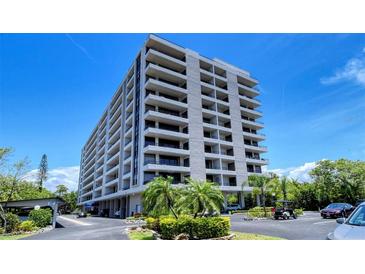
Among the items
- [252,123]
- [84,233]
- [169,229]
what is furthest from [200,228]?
[252,123]

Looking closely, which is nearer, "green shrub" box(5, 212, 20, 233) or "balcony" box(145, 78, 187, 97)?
"green shrub" box(5, 212, 20, 233)

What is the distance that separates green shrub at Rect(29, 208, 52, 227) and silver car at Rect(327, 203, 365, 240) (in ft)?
74.6

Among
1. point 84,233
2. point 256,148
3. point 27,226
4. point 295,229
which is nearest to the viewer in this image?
point 295,229

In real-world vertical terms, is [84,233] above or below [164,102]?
below

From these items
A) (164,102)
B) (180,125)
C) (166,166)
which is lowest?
(166,166)

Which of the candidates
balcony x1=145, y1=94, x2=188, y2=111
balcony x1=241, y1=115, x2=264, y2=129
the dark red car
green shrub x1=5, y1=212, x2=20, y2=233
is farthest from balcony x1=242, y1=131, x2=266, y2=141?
green shrub x1=5, y1=212, x2=20, y2=233

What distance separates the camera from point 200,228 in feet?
39.6

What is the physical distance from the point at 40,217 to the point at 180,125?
69.6 feet

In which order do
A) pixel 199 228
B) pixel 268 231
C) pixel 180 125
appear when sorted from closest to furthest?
pixel 199 228 < pixel 268 231 < pixel 180 125

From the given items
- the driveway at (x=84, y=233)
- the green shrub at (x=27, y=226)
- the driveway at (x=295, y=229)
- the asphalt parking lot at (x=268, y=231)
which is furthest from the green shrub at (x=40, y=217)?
the driveway at (x=295, y=229)

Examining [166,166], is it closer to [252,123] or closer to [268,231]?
[268,231]

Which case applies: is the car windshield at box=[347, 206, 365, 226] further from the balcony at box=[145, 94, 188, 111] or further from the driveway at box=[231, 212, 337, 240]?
the balcony at box=[145, 94, 188, 111]

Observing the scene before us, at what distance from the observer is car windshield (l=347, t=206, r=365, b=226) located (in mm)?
6382
